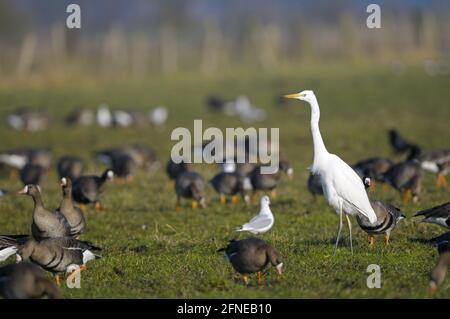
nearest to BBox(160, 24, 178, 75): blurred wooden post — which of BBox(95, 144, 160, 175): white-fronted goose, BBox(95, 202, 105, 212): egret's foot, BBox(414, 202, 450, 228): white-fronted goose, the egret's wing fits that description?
BBox(95, 144, 160, 175): white-fronted goose

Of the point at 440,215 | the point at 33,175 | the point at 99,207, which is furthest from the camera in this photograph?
the point at 33,175

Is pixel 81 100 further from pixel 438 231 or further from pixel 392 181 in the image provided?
pixel 438 231

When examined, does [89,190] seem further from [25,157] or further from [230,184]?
[25,157]

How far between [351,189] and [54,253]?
3731 millimetres

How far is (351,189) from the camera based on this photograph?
9.48 metres

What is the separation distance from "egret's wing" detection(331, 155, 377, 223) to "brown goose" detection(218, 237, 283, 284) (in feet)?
6.04

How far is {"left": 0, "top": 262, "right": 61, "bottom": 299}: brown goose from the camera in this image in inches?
281

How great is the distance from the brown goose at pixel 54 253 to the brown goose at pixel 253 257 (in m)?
1.80

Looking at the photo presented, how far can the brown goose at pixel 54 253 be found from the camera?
324 inches

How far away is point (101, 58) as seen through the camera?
4300cm

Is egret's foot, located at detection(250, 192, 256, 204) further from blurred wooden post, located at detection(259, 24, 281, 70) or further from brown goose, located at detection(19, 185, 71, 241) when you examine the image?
blurred wooden post, located at detection(259, 24, 281, 70)

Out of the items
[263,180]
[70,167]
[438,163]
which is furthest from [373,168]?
[70,167]
